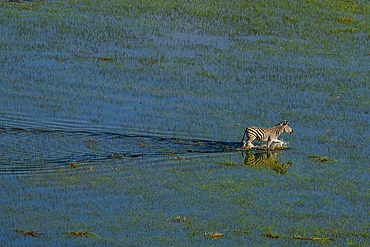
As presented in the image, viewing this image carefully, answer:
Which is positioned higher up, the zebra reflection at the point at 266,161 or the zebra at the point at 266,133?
the zebra at the point at 266,133

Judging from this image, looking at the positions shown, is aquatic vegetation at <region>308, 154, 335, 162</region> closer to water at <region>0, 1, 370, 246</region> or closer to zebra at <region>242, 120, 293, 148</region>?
water at <region>0, 1, 370, 246</region>

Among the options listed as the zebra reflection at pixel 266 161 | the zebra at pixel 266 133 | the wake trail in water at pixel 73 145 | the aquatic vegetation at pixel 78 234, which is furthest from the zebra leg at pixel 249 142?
the aquatic vegetation at pixel 78 234

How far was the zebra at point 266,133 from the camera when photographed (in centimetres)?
2191

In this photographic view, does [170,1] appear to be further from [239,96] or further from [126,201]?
[126,201]

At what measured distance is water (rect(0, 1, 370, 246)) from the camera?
16.9 meters

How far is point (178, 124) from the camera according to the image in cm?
2372

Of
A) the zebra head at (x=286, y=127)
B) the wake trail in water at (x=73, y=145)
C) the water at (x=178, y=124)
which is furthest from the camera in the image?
the zebra head at (x=286, y=127)

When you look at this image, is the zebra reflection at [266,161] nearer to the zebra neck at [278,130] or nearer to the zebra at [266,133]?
the zebra at [266,133]

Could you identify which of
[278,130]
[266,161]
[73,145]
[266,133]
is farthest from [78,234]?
[278,130]

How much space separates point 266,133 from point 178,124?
3313 millimetres

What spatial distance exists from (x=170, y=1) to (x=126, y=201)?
2307 cm

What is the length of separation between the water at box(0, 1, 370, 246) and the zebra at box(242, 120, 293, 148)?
1.43 ft

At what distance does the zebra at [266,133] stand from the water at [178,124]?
0.44 m

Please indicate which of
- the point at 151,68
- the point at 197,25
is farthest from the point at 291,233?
the point at 197,25
